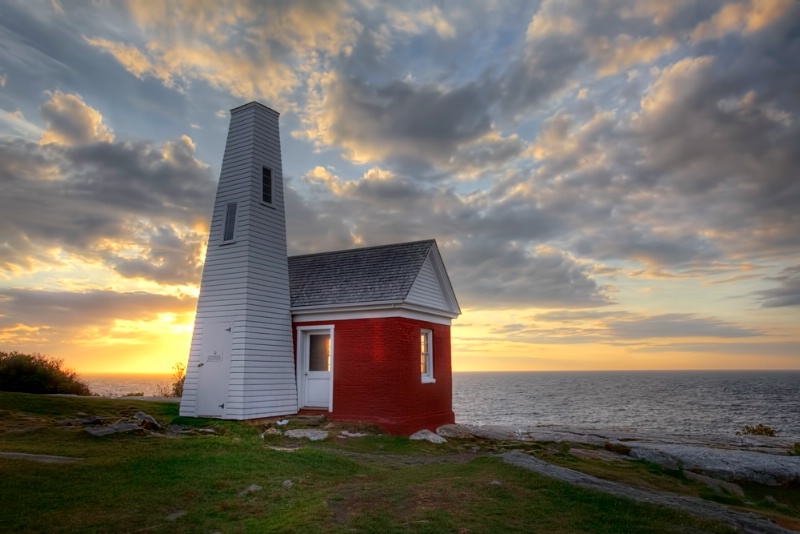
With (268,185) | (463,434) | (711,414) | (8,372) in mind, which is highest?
(268,185)

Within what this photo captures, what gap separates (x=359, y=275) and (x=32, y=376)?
16168 millimetres

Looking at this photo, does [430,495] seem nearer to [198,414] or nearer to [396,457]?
[396,457]

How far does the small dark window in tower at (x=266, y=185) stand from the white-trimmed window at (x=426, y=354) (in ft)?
23.7

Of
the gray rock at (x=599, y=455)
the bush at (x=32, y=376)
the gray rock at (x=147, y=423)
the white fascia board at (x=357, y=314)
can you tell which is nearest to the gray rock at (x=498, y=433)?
the gray rock at (x=599, y=455)

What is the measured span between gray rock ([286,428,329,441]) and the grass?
2.83 meters

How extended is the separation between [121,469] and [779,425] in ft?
145

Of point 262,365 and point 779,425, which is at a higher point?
point 262,365

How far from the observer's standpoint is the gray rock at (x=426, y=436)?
16.4 metres

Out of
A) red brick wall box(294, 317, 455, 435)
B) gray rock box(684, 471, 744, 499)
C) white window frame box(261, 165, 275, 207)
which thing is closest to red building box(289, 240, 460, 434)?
red brick wall box(294, 317, 455, 435)

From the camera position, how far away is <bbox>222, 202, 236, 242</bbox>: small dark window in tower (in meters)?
17.7

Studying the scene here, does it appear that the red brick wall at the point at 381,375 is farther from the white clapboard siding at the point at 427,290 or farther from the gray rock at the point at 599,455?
the gray rock at the point at 599,455

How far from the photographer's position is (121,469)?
30.2 feet

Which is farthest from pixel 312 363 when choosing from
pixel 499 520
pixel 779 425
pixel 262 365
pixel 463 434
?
pixel 779 425

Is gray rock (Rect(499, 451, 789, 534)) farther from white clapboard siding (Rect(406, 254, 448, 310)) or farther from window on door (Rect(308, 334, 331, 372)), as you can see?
window on door (Rect(308, 334, 331, 372))
